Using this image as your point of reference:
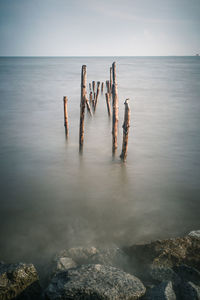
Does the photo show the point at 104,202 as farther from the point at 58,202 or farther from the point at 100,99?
the point at 100,99

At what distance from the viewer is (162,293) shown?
2.65 metres

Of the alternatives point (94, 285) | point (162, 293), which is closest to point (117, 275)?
point (94, 285)

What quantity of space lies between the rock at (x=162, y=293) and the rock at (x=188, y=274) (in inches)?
14.9

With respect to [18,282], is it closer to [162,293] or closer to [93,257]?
[93,257]

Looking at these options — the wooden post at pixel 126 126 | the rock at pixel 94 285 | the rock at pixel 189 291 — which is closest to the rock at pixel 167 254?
the rock at pixel 189 291

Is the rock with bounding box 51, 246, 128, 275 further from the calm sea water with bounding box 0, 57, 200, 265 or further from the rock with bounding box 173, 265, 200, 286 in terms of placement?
the rock with bounding box 173, 265, 200, 286

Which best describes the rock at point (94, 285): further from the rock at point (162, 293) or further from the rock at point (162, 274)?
the rock at point (162, 274)

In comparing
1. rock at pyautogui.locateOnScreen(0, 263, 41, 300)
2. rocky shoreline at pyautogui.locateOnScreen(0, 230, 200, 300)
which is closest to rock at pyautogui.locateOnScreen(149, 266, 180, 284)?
rocky shoreline at pyautogui.locateOnScreen(0, 230, 200, 300)

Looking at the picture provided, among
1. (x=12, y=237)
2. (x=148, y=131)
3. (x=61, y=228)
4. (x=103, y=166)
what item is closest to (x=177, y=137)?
(x=148, y=131)

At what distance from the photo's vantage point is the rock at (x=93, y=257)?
3.54m

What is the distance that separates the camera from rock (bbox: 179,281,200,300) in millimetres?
2674

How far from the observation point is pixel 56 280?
2742 mm

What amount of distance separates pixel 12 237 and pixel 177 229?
11.4 feet

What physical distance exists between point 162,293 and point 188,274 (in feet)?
2.11
